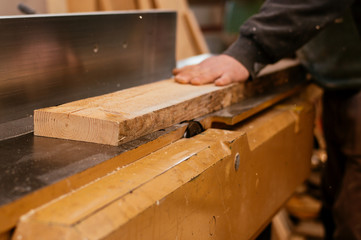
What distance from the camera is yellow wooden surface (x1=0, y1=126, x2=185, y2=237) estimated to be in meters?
0.50

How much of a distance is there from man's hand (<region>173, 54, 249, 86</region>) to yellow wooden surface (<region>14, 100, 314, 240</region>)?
133 mm

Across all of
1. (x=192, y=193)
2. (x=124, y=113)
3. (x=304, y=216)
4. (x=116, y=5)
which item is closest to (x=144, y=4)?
(x=116, y=5)

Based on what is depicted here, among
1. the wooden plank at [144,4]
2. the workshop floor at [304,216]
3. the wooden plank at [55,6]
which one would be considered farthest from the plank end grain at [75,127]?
the workshop floor at [304,216]

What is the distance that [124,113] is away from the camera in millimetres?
759

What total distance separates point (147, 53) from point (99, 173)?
68cm

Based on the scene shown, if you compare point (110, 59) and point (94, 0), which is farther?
point (94, 0)

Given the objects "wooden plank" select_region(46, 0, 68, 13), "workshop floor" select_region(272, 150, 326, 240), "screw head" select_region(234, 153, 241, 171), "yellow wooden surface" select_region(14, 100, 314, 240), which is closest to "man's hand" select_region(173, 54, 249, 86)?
"yellow wooden surface" select_region(14, 100, 314, 240)

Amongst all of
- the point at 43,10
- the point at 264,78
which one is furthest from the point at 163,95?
the point at 43,10

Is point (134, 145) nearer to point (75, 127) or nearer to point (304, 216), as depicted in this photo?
point (75, 127)

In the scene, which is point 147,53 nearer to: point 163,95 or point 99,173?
point 163,95

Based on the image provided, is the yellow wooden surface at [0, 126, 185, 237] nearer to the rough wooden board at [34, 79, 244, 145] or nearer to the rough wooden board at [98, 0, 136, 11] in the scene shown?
the rough wooden board at [34, 79, 244, 145]

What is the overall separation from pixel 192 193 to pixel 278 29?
Result: 2.24 ft

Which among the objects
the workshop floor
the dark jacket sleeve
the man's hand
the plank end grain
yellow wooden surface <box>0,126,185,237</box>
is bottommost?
the workshop floor

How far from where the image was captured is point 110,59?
108cm
